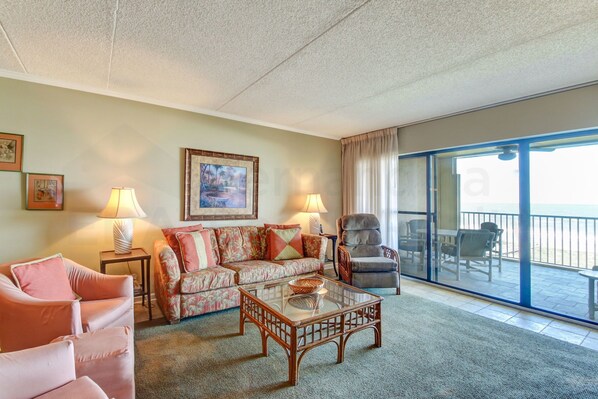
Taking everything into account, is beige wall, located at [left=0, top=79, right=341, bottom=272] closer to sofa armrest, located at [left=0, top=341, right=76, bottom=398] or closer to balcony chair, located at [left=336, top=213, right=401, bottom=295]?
balcony chair, located at [left=336, top=213, right=401, bottom=295]

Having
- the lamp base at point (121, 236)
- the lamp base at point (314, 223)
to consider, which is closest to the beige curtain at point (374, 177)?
the lamp base at point (314, 223)

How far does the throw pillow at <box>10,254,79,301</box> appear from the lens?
189cm

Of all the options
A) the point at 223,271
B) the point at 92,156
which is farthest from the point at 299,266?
the point at 92,156

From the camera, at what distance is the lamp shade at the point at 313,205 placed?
4.46 metres

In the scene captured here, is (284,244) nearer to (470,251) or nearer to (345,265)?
(345,265)

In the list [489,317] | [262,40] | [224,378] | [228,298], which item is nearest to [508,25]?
[262,40]

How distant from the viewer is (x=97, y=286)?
2.24 metres

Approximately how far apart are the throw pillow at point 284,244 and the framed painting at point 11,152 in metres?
2.75

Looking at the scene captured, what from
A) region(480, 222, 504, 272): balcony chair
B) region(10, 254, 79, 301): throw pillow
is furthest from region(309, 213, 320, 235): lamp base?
region(10, 254, 79, 301): throw pillow

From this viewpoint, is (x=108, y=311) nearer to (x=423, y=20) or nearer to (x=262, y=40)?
(x=262, y=40)

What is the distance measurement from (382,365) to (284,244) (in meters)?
1.97

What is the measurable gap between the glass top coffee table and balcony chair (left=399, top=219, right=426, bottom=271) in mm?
2228

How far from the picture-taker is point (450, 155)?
400 centimetres

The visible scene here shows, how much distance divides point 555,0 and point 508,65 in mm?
835
